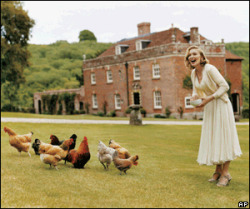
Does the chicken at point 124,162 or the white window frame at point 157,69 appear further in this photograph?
the white window frame at point 157,69

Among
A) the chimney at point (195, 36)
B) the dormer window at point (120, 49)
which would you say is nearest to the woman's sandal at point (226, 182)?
the chimney at point (195, 36)

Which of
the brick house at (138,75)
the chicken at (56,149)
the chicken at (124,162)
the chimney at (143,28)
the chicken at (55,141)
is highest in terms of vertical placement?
the chimney at (143,28)

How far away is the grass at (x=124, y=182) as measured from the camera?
2525 mm

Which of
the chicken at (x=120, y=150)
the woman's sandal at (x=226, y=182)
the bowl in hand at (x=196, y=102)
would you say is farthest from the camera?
the woman's sandal at (x=226, y=182)

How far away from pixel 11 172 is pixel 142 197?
1409mm

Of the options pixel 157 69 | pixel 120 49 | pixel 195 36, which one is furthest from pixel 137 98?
pixel 195 36

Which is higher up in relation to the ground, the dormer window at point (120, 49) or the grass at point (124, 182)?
the dormer window at point (120, 49)

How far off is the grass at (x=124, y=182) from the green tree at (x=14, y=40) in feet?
95.6

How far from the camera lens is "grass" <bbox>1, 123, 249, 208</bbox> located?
2.53 meters

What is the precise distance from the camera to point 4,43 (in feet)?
104

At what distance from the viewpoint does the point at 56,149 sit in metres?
2.96

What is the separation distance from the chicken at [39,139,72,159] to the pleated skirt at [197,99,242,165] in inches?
50.6

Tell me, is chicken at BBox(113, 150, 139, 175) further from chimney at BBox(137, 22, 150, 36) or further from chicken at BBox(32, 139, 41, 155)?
chimney at BBox(137, 22, 150, 36)

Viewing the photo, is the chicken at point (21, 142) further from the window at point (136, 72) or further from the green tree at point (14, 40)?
the window at point (136, 72)
